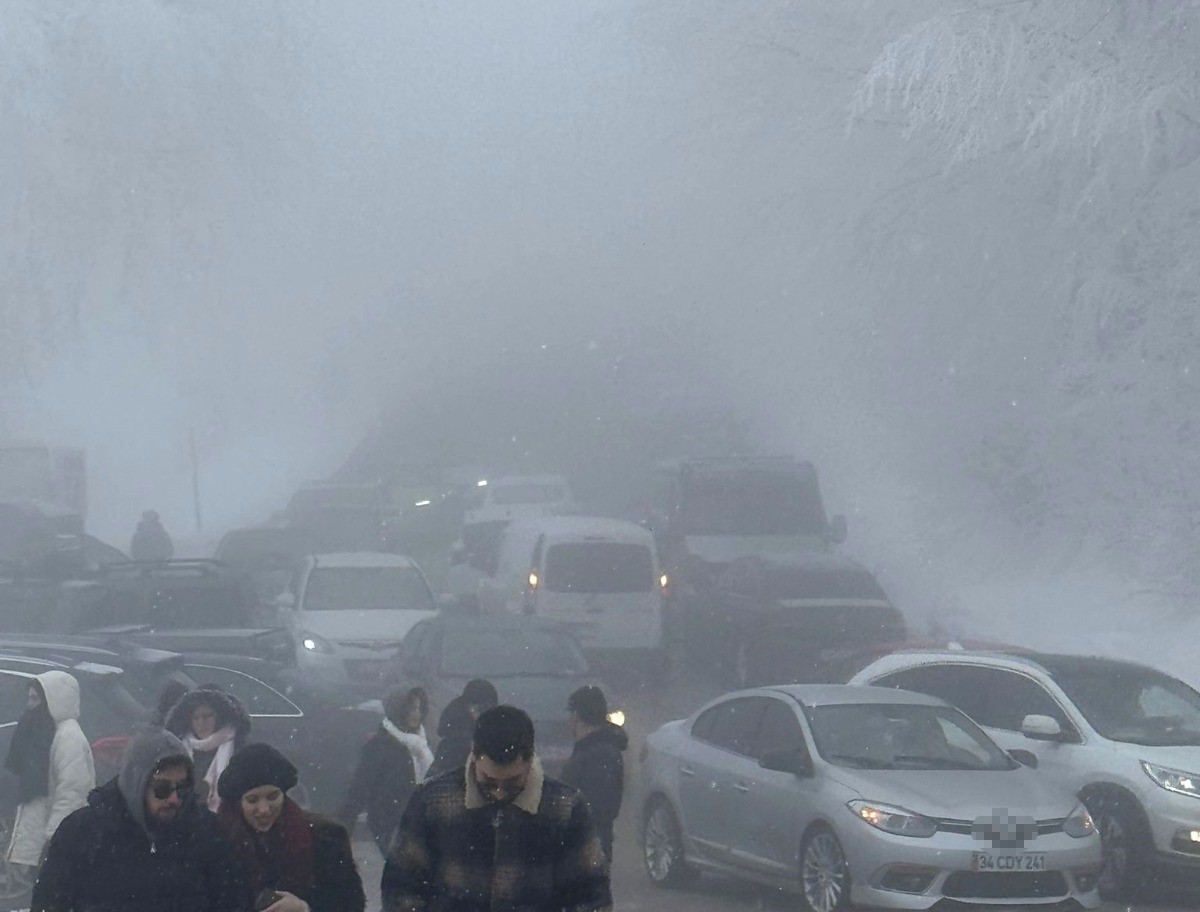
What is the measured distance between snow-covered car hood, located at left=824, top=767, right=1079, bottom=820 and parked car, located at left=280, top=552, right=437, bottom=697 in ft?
25.6

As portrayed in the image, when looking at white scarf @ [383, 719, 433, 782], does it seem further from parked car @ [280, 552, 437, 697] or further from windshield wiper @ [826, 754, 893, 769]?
parked car @ [280, 552, 437, 697]

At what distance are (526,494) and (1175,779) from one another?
67.2 feet

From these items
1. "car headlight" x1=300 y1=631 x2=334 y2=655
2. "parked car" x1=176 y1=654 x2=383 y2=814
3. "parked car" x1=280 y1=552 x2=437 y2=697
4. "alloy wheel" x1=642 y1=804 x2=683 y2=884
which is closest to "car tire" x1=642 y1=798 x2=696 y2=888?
"alloy wheel" x1=642 y1=804 x2=683 y2=884

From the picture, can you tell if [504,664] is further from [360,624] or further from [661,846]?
[360,624]

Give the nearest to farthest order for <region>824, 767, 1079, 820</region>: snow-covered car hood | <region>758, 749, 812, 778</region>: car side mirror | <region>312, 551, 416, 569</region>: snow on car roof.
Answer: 1. <region>824, 767, 1079, 820</region>: snow-covered car hood
2. <region>758, 749, 812, 778</region>: car side mirror
3. <region>312, 551, 416, 569</region>: snow on car roof

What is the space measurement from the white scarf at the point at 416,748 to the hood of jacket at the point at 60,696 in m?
1.48

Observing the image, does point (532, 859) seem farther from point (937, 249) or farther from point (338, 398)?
point (338, 398)

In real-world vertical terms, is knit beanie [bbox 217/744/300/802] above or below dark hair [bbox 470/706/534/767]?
below

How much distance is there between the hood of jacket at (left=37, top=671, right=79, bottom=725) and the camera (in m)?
7.26

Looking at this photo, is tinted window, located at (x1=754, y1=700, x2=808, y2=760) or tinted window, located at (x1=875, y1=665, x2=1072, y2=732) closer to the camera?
tinted window, located at (x1=754, y1=700, x2=808, y2=760)

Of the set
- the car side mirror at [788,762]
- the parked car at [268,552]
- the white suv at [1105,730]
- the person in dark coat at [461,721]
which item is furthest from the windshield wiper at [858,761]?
the parked car at [268,552]

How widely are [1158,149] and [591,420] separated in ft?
85.8

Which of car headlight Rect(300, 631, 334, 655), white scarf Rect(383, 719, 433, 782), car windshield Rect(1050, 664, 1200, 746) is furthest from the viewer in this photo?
car headlight Rect(300, 631, 334, 655)

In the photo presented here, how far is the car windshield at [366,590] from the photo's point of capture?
1780 cm
